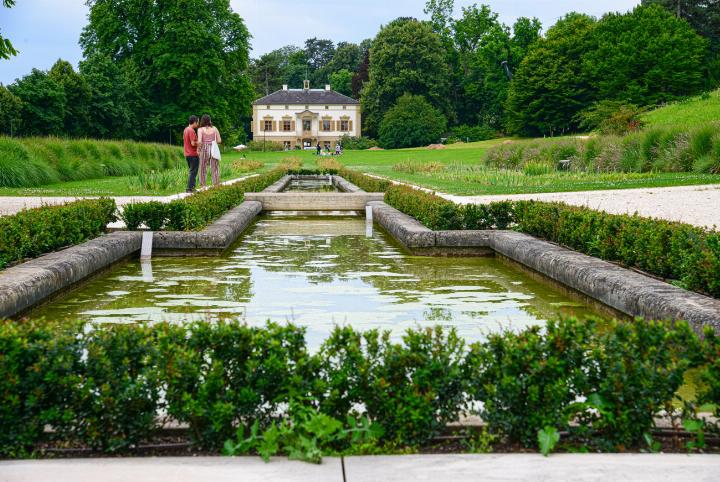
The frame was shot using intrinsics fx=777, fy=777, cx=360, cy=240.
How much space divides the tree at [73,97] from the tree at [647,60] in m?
35.0

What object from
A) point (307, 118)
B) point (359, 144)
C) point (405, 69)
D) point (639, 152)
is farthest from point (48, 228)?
point (307, 118)

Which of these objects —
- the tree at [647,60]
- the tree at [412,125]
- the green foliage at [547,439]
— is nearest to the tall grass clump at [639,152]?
the green foliage at [547,439]

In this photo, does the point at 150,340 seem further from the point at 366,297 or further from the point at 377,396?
the point at 366,297

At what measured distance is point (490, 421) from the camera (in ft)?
9.80

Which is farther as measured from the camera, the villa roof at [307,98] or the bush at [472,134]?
the villa roof at [307,98]

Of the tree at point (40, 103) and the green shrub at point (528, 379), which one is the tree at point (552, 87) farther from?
the green shrub at point (528, 379)

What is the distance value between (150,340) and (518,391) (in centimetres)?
147

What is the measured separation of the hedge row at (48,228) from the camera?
671 centimetres

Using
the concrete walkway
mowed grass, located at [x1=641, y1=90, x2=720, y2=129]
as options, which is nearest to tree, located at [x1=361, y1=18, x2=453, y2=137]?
mowed grass, located at [x1=641, y1=90, x2=720, y2=129]

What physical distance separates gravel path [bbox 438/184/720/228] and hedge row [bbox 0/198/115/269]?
571 cm

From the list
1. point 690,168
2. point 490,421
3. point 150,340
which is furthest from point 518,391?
point 690,168

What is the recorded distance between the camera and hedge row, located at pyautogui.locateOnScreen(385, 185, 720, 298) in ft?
17.5

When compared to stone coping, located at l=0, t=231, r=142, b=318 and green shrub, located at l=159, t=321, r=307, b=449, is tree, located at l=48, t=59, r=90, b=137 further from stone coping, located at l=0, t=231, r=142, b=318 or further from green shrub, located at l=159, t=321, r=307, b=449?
green shrub, located at l=159, t=321, r=307, b=449

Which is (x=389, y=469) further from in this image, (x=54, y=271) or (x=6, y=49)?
(x=6, y=49)
